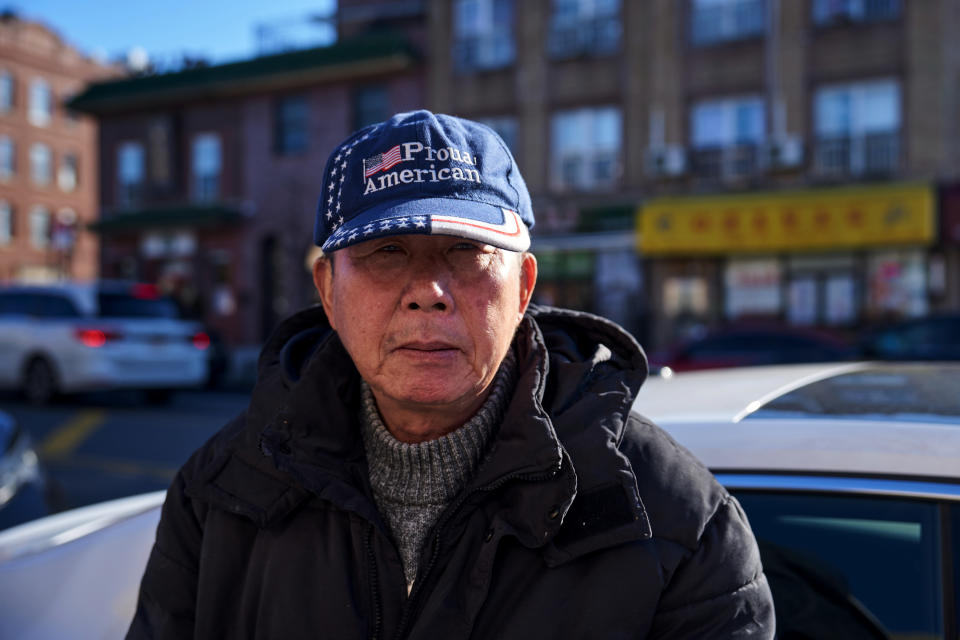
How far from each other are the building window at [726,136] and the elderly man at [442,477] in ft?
58.0

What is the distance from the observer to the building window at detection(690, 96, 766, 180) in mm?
18188

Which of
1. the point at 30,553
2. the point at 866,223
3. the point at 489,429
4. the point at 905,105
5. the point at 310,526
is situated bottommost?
the point at 30,553

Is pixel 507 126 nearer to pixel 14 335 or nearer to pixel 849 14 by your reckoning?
pixel 849 14

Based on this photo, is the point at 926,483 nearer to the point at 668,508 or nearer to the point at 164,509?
the point at 668,508

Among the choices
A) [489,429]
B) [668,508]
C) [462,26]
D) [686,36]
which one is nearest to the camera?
[668,508]

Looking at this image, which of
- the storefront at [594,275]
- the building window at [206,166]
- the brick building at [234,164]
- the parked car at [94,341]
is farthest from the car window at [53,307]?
the building window at [206,166]

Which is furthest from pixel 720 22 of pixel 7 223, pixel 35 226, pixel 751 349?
pixel 35 226

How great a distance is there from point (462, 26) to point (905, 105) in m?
10.4

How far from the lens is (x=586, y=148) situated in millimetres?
19812

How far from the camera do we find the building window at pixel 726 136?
1819 centimetres

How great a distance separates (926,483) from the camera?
5.21 ft

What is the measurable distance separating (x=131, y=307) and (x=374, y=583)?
11.9 meters

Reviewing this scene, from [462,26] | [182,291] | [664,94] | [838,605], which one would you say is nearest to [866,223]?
[664,94]

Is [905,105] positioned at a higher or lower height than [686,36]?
lower
